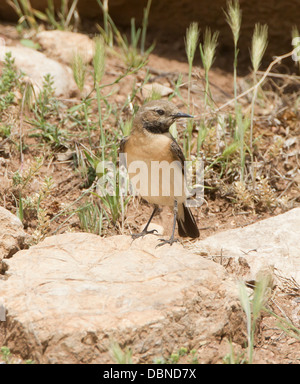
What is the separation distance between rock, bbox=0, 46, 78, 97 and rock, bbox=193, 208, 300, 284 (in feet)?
9.59

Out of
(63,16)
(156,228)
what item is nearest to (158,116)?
(156,228)

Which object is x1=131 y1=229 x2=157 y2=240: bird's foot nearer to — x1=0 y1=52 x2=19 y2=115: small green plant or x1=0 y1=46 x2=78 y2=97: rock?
x1=0 y1=52 x2=19 y2=115: small green plant

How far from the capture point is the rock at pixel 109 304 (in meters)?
3.66

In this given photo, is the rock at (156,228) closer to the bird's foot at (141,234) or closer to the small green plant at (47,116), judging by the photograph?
the bird's foot at (141,234)

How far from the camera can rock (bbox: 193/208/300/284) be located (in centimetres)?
514

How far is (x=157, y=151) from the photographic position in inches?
216

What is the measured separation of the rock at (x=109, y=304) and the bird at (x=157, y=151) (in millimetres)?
1084

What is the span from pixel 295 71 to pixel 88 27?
301 centimetres

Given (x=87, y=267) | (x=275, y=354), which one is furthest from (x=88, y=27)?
(x=275, y=354)

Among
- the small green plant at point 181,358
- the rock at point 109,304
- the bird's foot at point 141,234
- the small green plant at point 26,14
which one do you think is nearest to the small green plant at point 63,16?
the small green plant at point 26,14

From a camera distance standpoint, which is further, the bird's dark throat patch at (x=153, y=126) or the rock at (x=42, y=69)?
the rock at (x=42, y=69)

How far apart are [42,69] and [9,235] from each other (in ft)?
10.6

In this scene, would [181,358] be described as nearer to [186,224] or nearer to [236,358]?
[236,358]

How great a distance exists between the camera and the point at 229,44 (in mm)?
8586
